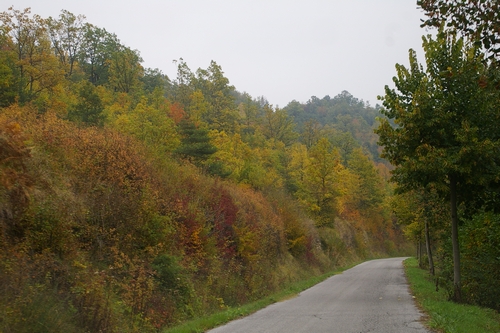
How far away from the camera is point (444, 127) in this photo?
1305cm

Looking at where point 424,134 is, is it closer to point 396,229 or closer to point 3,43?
point 3,43

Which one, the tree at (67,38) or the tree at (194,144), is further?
the tree at (67,38)

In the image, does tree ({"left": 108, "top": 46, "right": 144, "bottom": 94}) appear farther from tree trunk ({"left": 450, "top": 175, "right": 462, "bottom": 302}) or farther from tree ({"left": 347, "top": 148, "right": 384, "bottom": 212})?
tree trunk ({"left": 450, "top": 175, "right": 462, "bottom": 302})

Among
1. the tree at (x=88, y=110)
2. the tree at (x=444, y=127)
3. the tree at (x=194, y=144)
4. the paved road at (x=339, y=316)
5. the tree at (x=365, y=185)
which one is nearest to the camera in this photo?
the paved road at (x=339, y=316)

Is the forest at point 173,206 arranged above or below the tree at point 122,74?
below

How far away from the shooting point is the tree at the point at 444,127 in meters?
12.1

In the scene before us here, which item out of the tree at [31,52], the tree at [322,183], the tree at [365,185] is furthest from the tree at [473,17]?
the tree at [365,185]

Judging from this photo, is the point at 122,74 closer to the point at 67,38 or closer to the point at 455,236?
the point at 67,38

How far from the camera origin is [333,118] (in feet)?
651

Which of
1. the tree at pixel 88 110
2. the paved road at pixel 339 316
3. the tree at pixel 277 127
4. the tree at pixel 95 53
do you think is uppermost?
the tree at pixel 95 53

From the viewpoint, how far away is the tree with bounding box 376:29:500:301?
12.1m

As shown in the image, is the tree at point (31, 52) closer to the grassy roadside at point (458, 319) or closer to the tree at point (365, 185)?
the grassy roadside at point (458, 319)

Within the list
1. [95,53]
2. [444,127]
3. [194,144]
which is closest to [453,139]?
[444,127]

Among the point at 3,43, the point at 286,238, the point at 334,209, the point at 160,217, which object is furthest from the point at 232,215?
the point at 334,209
